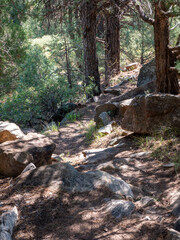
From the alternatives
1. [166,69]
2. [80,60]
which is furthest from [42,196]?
[80,60]

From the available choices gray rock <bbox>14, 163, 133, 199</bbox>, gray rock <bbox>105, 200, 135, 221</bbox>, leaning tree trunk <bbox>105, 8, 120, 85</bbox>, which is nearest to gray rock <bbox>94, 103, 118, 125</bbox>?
gray rock <bbox>14, 163, 133, 199</bbox>

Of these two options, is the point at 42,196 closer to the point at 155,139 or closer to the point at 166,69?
the point at 155,139

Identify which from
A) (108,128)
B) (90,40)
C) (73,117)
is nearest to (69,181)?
(108,128)

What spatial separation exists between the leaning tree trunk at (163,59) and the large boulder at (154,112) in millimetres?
493

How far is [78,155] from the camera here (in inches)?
231

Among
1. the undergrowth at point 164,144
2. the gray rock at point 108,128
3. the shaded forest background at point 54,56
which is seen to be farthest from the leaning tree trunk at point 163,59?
the gray rock at point 108,128

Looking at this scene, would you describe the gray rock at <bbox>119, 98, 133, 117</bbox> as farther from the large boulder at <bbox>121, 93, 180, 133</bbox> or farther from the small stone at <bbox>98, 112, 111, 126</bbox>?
the large boulder at <bbox>121, 93, 180, 133</bbox>

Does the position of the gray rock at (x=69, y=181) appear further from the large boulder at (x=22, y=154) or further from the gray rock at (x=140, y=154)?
the gray rock at (x=140, y=154)

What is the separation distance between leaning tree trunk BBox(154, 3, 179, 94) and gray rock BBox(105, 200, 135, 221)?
3188 mm

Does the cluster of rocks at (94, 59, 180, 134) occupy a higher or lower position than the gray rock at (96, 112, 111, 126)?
higher

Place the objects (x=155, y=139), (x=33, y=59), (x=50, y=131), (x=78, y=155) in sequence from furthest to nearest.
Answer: (x=33, y=59) → (x=50, y=131) → (x=78, y=155) → (x=155, y=139)

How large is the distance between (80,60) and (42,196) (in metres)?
12.9

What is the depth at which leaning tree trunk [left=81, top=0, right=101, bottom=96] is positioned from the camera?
31.4 feet

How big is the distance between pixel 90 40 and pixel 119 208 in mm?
8358
